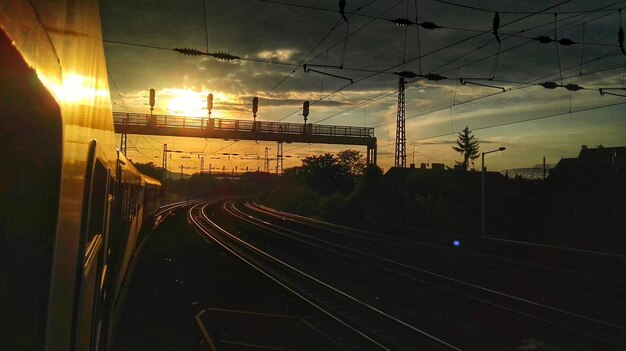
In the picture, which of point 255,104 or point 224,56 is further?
point 255,104

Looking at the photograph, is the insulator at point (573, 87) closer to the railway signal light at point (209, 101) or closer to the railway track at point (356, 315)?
the railway track at point (356, 315)

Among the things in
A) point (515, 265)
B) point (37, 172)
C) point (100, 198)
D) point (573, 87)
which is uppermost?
point (573, 87)

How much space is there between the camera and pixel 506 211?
35562mm

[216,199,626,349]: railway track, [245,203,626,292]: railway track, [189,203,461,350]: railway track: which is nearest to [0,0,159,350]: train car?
[189,203,461,350]: railway track

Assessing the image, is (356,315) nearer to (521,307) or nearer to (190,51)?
(521,307)

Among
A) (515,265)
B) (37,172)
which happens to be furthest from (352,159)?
(37,172)

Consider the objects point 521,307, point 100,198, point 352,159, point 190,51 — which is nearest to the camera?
point 100,198

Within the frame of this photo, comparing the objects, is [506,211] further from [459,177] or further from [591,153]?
[591,153]

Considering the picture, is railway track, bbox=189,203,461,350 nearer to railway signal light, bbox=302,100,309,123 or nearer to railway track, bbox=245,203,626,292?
railway track, bbox=245,203,626,292

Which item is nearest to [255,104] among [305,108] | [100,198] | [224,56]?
[305,108]

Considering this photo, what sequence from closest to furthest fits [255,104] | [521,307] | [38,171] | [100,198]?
[38,171]
[100,198]
[521,307]
[255,104]

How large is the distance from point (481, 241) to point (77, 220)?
24.7 metres

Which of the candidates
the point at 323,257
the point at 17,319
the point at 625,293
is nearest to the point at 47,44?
the point at 17,319

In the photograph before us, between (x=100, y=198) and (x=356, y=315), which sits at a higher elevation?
(x=100, y=198)
